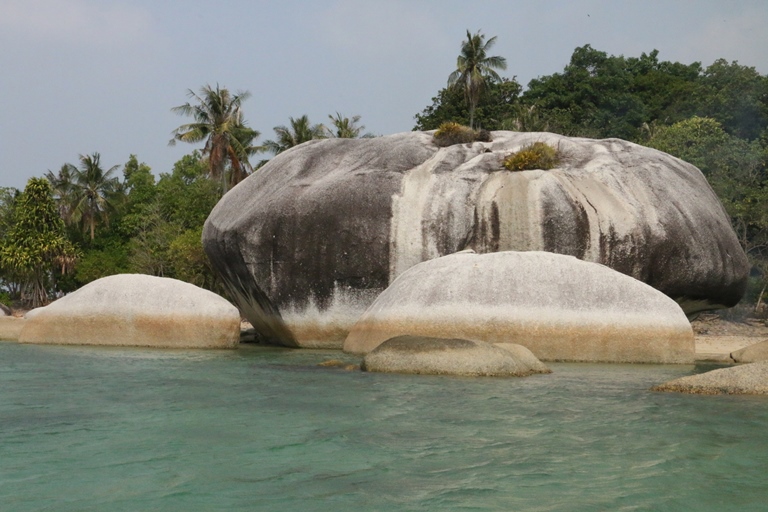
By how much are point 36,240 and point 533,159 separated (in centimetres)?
3699

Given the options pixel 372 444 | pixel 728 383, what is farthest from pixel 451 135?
pixel 372 444

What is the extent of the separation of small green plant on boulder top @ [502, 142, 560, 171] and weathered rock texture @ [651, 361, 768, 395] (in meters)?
9.88

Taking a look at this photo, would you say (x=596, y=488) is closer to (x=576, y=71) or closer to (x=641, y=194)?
(x=641, y=194)

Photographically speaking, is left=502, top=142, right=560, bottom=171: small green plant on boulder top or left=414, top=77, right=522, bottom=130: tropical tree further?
left=414, top=77, right=522, bottom=130: tropical tree

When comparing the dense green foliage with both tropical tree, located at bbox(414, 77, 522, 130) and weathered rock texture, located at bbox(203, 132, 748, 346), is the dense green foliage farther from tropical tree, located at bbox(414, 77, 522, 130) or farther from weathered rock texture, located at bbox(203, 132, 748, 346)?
weathered rock texture, located at bbox(203, 132, 748, 346)

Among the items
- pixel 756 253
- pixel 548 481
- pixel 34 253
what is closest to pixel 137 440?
pixel 548 481

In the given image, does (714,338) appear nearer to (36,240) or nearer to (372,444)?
(372,444)

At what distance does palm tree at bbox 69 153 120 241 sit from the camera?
57.3m

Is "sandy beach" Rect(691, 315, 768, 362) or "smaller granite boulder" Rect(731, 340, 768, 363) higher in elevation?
"smaller granite boulder" Rect(731, 340, 768, 363)

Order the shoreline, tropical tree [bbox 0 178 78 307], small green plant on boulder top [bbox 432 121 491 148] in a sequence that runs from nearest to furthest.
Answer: the shoreline
small green plant on boulder top [bbox 432 121 491 148]
tropical tree [bbox 0 178 78 307]

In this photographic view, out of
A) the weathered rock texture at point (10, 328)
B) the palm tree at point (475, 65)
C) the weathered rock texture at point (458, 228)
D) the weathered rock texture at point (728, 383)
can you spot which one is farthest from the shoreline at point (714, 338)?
the palm tree at point (475, 65)

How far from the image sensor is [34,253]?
49.9m

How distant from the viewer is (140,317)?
20.9m

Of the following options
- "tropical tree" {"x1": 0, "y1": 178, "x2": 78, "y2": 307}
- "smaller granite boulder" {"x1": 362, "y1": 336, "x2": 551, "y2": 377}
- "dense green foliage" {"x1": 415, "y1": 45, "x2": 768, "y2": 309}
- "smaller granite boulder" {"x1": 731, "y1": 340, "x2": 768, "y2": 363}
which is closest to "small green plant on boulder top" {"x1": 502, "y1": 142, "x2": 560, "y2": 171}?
"smaller granite boulder" {"x1": 731, "y1": 340, "x2": 768, "y2": 363}
